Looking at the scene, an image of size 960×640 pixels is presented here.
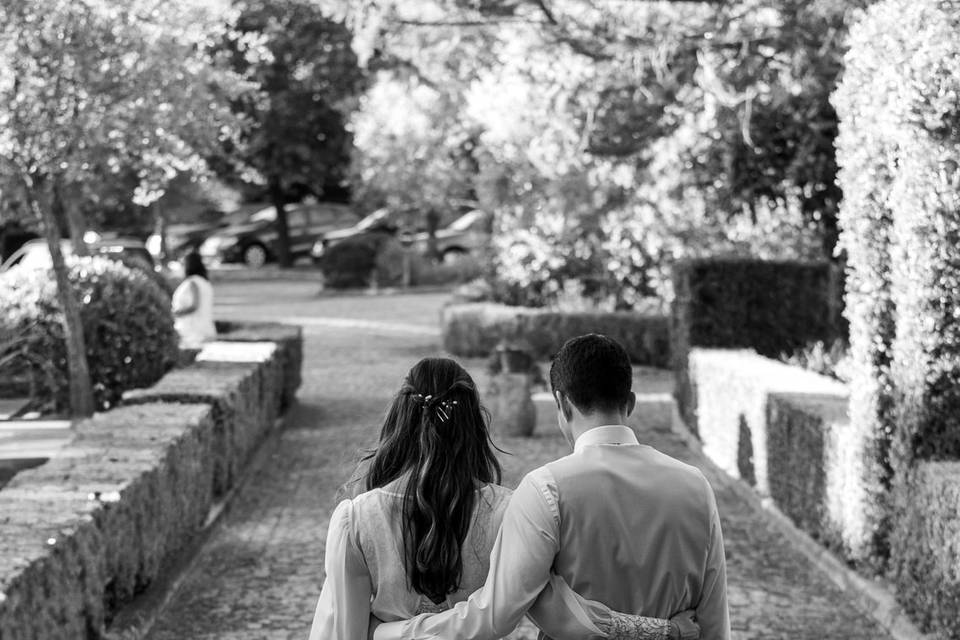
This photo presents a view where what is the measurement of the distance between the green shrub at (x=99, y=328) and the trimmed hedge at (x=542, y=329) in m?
6.31

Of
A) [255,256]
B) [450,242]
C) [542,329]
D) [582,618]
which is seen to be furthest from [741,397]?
[255,256]

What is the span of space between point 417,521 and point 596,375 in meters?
0.55

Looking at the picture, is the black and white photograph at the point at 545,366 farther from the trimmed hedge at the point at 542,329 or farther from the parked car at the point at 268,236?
the parked car at the point at 268,236

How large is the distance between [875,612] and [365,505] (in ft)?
14.6

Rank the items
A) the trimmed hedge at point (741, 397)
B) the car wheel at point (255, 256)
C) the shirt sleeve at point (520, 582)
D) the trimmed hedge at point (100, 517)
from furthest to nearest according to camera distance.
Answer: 1. the car wheel at point (255, 256)
2. the trimmed hedge at point (741, 397)
3. the trimmed hedge at point (100, 517)
4. the shirt sleeve at point (520, 582)

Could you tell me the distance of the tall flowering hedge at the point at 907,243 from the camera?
21.4ft

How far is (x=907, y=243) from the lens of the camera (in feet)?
22.5

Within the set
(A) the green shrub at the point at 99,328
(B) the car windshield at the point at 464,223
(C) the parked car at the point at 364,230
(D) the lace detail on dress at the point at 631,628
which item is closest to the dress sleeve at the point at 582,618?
(D) the lace detail on dress at the point at 631,628

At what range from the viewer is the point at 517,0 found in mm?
12758

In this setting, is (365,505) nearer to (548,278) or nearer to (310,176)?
(548,278)

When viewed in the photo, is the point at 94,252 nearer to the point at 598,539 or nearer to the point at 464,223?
the point at 598,539

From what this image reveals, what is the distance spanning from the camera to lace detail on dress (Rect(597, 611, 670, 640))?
3145 mm

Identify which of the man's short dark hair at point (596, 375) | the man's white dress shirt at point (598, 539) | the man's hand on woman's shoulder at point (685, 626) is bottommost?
the man's hand on woman's shoulder at point (685, 626)

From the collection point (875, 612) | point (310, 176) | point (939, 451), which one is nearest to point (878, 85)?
point (939, 451)
